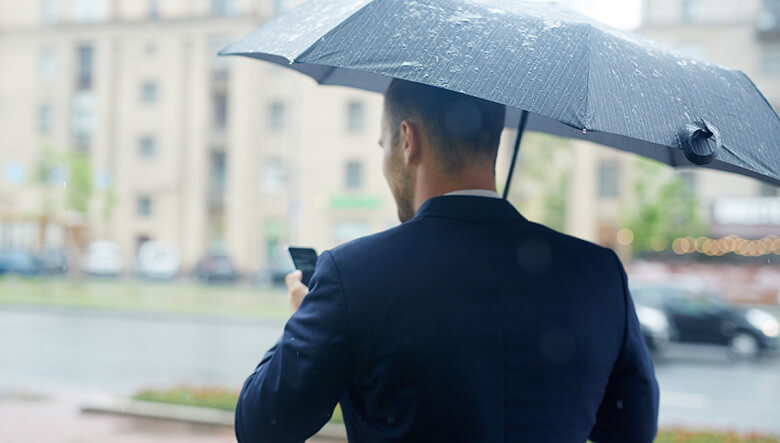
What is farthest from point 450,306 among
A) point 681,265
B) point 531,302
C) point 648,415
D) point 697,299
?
point 681,265

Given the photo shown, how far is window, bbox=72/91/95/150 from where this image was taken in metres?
38.3

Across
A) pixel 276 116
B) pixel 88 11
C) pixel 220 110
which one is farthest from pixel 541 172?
pixel 88 11

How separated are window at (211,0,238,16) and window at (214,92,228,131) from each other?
4757 mm

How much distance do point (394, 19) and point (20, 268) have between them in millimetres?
32475

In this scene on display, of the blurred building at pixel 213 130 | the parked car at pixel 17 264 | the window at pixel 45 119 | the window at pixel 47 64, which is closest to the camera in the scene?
the parked car at pixel 17 264

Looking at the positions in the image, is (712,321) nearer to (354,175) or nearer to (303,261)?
(303,261)

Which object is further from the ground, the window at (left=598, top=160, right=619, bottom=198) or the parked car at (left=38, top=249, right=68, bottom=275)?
the window at (left=598, top=160, right=619, bottom=198)

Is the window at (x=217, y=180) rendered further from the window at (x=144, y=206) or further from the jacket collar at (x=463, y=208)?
the jacket collar at (x=463, y=208)

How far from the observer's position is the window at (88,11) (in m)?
38.6

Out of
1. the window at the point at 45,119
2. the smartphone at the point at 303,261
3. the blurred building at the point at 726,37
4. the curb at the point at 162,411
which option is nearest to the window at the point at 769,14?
the blurred building at the point at 726,37

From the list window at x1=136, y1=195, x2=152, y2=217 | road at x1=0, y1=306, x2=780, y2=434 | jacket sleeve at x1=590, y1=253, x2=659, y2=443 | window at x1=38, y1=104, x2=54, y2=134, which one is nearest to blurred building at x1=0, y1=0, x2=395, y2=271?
window at x1=136, y1=195, x2=152, y2=217

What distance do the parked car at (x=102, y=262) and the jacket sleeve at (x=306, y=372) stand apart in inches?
1287

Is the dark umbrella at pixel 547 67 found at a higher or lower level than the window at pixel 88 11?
lower

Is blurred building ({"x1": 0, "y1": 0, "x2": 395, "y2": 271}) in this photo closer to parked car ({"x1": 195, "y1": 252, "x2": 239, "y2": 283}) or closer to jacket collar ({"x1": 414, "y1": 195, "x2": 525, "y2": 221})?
parked car ({"x1": 195, "y1": 252, "x2": 239, "y2": 283})
